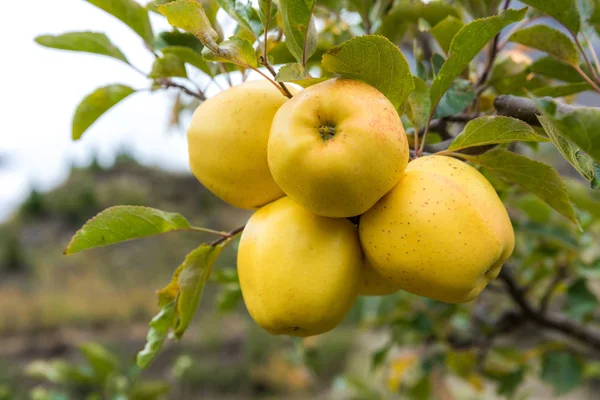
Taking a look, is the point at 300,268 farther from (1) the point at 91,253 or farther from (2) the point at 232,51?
(1) the point at 91,253

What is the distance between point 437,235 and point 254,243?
154 millimetres

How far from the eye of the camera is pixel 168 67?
0.56 metres

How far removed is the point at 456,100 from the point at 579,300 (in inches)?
25.7

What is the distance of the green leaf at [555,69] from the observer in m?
0.60

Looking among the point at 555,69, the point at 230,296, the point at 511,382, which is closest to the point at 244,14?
the point at 555,69

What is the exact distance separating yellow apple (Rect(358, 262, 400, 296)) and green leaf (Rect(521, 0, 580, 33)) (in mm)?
292

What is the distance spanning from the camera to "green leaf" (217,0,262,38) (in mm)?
444

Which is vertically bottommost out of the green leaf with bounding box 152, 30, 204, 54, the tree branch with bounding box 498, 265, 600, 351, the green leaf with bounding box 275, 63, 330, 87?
the tree branch with bounding box 498, 265, 600, 351

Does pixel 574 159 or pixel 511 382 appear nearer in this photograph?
pixel 574 159

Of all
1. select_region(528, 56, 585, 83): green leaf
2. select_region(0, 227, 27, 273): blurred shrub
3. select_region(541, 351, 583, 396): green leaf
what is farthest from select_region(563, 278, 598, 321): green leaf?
select_region(0, 227, 27, 273): blurred shrub

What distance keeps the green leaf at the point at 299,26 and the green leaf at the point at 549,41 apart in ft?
0.82

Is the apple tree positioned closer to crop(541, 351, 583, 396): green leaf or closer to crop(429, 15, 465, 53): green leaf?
crop(429, 15, 465, 53): green leaf

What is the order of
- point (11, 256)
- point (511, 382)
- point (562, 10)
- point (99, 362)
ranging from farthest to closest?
point (11, 256), point (99, 362), point (511, 382), point (562, 10)

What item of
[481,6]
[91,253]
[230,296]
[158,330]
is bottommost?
[91,253]
